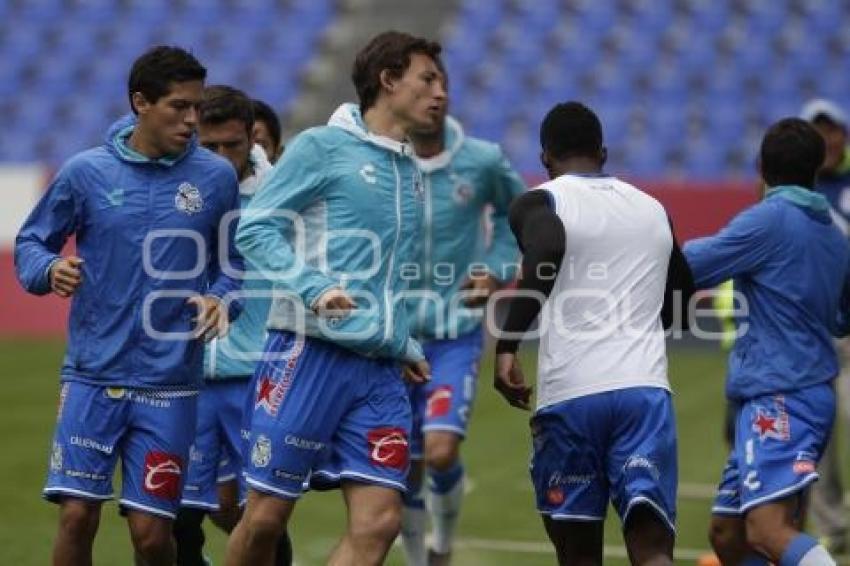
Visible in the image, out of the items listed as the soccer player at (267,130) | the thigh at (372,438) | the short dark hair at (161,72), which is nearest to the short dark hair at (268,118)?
the soccer player at (267,130)

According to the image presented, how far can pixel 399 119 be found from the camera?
24.0 feet

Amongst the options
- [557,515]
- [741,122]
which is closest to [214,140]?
[557,515]

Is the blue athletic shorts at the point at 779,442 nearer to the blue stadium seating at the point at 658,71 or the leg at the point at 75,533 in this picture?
the leg at the point at 75,533

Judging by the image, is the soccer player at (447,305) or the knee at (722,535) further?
the soccer player at (447,305)

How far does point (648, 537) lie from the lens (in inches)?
272

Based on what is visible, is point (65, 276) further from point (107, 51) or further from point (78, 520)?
point (107, 51)

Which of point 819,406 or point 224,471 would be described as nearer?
point 819,406

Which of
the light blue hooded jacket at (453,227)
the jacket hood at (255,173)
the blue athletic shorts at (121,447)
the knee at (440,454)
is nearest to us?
the blue athletic shorts at (121,447)

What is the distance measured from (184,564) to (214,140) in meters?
1.94

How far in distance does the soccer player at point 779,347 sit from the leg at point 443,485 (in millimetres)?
2098

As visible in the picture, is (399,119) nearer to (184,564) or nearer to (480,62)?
(184,564)

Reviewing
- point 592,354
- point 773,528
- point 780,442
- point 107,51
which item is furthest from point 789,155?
point 107,51

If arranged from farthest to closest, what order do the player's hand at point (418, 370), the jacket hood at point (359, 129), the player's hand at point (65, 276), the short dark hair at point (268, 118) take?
the short dark hair at point (268, 118)
the player's hand at point (418, 370)
the jacket hood at point (359, 129)
the player's hand at point (65, 276)

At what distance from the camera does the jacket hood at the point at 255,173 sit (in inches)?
329
